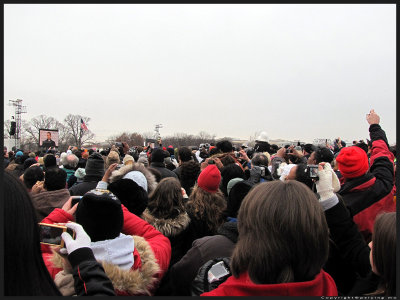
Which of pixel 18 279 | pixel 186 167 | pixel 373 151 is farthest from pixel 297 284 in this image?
pixel 186 167

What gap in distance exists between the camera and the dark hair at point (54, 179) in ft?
12.6

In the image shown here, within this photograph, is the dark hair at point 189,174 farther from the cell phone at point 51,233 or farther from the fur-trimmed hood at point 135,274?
the cell phone at point 51,233

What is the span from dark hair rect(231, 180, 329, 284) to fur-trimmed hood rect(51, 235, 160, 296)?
2.34 feet

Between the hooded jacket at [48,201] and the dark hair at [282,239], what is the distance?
281cm

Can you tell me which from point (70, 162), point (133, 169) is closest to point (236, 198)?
point (133, 169)

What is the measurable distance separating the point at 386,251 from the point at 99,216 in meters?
1.76

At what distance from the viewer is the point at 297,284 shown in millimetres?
1431

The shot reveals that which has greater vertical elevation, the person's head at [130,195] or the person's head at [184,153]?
the person's head at [184,153]

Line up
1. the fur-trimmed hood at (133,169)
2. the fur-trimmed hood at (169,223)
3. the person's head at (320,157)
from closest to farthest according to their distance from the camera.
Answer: the fur-trimmed hood at (169,223) < the fur-trimmed hood at (133,169) < the person's head at (320,157)

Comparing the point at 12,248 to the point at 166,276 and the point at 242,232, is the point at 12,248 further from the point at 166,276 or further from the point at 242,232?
the point at 166,276

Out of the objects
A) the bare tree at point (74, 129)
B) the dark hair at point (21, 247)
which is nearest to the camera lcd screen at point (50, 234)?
the dark hair at point (21, 247)

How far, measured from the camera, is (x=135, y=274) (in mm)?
1906

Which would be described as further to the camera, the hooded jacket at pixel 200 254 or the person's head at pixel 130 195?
the person's head at pixel 130 195

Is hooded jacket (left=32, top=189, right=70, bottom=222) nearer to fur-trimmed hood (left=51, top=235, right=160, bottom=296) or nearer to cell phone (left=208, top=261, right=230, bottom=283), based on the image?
fur-trimmed hood (left=51, top=235, right=160, bottom=296)
